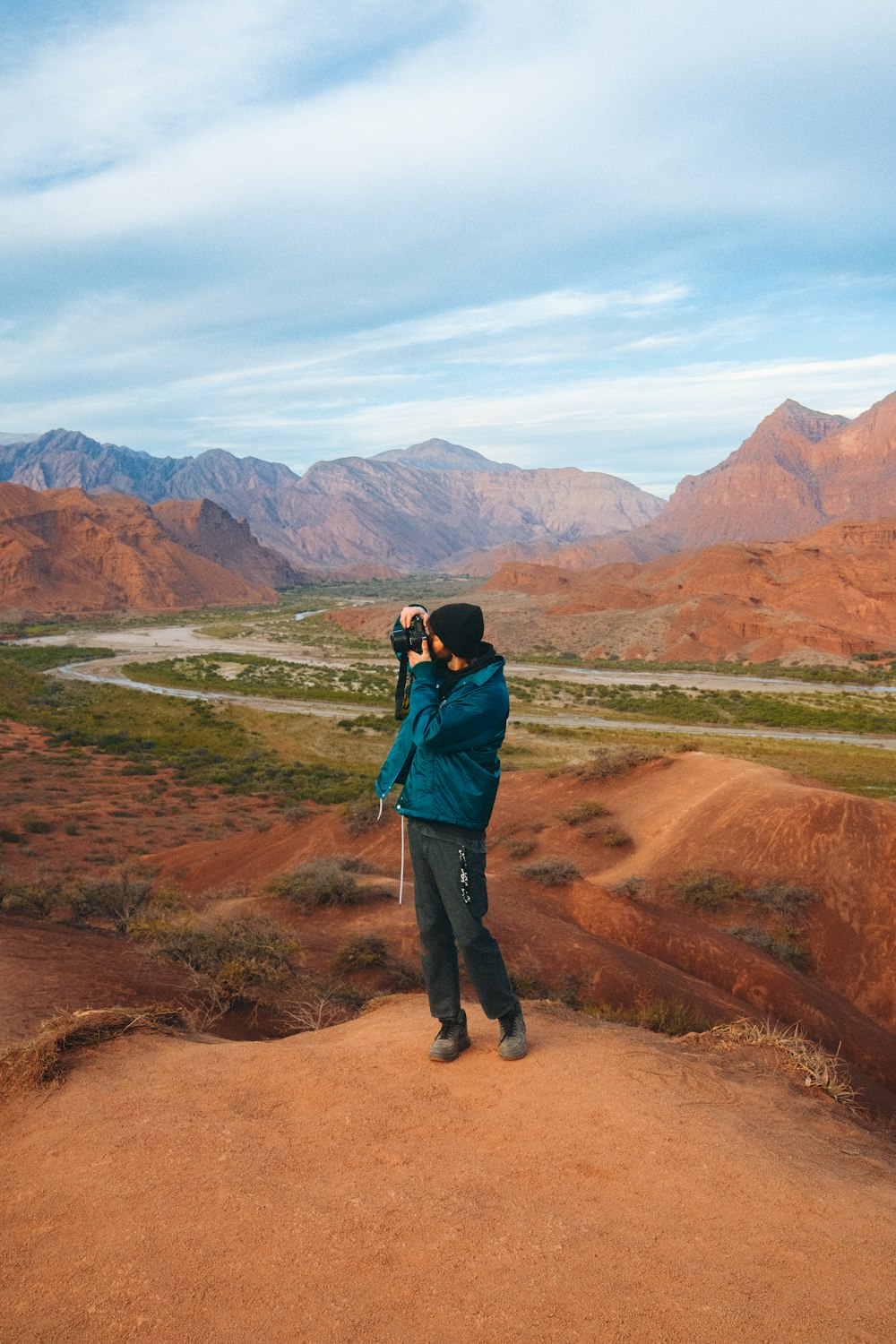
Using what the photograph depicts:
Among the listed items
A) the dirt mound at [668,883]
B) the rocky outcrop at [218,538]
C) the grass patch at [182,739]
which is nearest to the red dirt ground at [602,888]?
the dirt mound at [668,883]

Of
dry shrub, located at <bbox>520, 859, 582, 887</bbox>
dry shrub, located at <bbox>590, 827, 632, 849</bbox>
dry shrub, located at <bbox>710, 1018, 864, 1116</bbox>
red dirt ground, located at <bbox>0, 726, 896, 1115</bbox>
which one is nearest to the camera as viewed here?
dry shrub, located at <bbox>710, 1018, 864, 1116</bbox>

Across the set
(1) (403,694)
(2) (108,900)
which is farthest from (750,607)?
(1) (403,694)

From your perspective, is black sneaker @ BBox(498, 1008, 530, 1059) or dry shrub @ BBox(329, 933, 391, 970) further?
dry shrub @ BBox(329, 933, 391, 970)

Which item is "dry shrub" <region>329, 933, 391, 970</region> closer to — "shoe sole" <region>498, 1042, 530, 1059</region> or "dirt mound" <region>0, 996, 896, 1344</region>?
"dirt mound" <region>0, 996, 896, 1344</region>

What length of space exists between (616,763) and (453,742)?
51.2ft

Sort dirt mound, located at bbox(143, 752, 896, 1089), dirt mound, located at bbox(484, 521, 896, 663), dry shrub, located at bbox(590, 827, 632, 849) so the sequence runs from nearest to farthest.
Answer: dirt mound, located at bbox(143, 752, 896, 1089) < dry shrub, located at bbox(590, 827, 632, 849) < dirt mound, located at bbox(484, 521, 896, 663)

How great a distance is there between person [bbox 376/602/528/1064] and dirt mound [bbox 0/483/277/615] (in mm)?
104289

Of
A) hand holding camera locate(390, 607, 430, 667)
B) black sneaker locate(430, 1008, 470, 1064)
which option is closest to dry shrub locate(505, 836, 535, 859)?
black sneaker locate(430, 1008, 470, 1064)

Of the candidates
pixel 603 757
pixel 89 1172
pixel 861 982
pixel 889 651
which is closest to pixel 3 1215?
pixel 89 1172

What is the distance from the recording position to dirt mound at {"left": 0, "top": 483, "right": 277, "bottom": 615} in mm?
99875

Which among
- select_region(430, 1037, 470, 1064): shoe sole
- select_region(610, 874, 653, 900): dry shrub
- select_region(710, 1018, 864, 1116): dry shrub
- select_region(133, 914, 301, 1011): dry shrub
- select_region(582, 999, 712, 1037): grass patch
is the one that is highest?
select_region(430, 1037, 470, 1064): shoe sole

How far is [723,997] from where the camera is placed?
9398 mm

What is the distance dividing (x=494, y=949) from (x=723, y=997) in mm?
6331

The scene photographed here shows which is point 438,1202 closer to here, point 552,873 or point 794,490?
point 552,873
